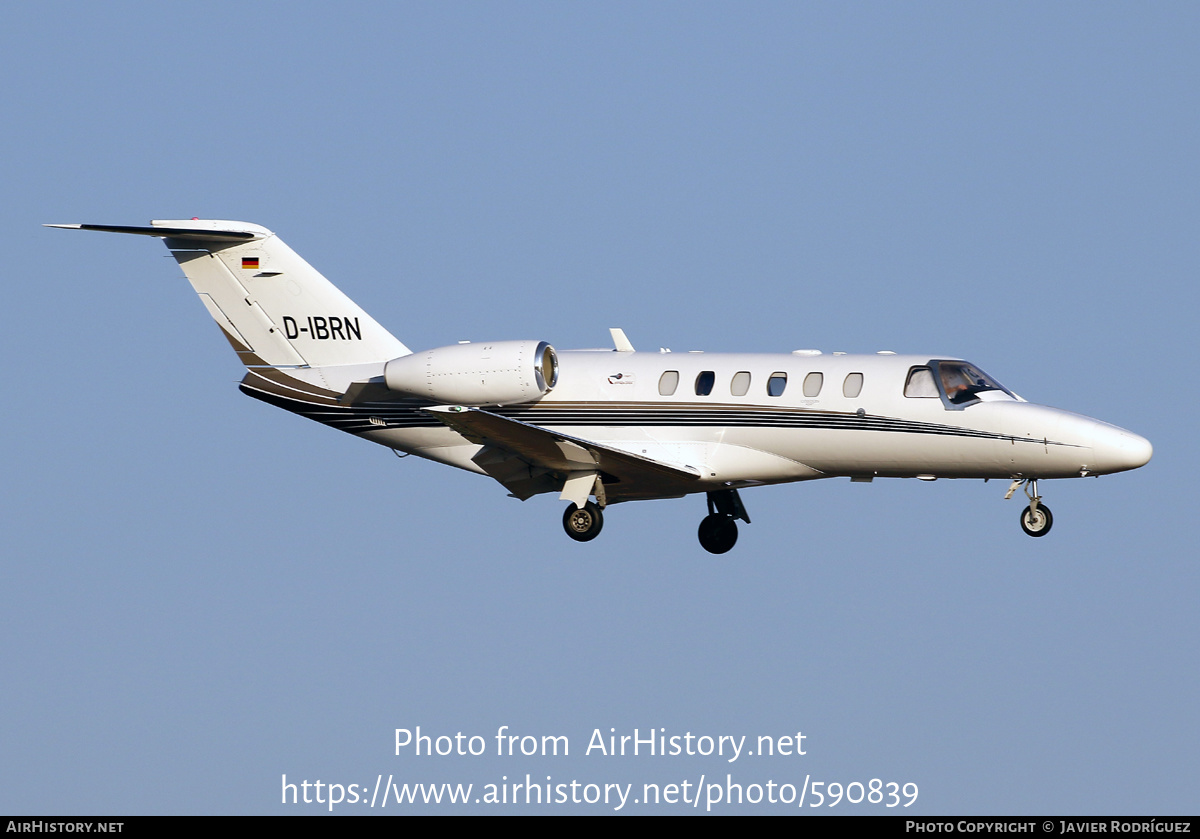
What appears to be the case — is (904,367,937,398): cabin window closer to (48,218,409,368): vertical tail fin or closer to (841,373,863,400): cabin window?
(841,373,863,400): cabin window

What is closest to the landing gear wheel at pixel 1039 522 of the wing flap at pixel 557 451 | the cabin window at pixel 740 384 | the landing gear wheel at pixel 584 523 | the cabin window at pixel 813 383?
the cabin window at pixel 813 383

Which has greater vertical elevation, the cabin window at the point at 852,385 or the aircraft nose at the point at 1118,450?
the cabin window at the point at 852,385

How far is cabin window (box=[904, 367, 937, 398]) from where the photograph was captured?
81.0 ft

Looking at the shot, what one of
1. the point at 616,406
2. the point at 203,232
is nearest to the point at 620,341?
the point at 616,406

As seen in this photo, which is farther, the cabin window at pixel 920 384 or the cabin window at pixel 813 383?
the cabin window at pixel 813 383

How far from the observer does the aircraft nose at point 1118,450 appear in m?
24.0

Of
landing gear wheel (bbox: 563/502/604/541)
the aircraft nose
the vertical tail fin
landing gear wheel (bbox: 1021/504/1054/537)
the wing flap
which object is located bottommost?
landing gear wheel (bbox: 563/502/604/541)

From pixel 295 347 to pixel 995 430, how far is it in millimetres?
12141

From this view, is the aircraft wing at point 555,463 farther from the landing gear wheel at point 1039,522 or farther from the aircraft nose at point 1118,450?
the aircraft nose at point 1118,450

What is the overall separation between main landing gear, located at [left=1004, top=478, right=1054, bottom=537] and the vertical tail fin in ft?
35.4

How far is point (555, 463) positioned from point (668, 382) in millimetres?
2315

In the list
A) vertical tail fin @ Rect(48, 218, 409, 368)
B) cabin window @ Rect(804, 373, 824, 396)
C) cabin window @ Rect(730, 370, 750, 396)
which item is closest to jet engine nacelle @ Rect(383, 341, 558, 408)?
vertical tail fin @ Rect(48, 218, 409, 368)

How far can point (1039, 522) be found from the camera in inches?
966

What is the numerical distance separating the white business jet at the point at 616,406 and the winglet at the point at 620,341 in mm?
25
